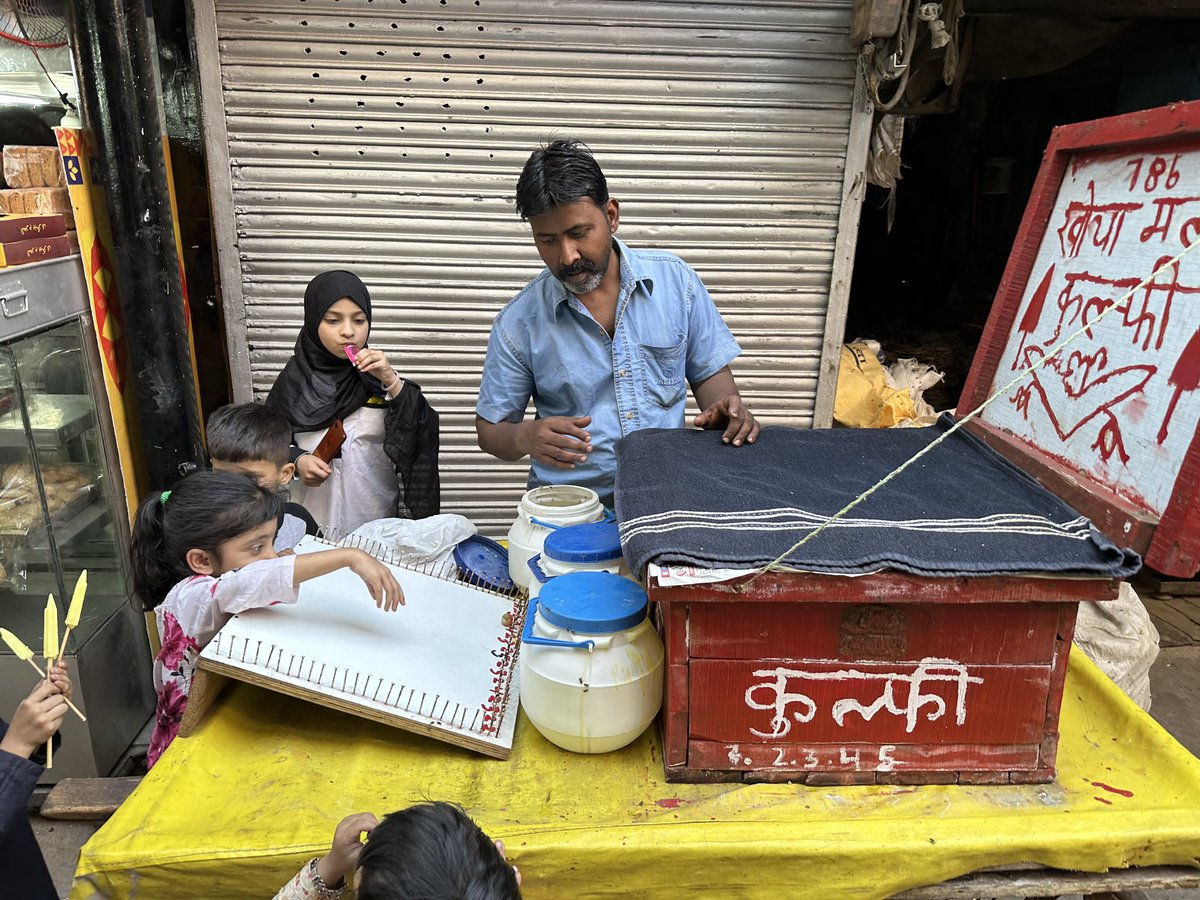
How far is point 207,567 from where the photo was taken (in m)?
1.63

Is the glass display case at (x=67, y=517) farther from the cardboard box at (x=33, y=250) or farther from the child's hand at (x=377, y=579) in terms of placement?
the child's hand at (x=377, y=579)

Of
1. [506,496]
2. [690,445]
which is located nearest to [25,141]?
[506,496]

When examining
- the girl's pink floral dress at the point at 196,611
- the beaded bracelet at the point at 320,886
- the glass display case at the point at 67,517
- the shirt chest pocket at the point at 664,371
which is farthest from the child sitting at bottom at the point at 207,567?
the glass display case at the point at 67,517

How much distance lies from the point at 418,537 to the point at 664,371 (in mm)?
878

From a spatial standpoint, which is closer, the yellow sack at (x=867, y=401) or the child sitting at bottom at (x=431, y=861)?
the child sitting at bottom at (x=431, y=861)

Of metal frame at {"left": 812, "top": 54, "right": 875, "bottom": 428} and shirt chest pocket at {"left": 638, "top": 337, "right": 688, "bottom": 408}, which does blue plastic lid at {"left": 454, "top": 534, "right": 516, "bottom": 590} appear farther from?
metal frame at {"left": 812, "top": 54, "right": 875, "bottom": 428}

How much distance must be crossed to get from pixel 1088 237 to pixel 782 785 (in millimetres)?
1353

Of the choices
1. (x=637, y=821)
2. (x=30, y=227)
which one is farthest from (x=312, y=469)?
(x=637, y=821)

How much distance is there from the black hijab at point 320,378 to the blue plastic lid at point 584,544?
1391 millimetres

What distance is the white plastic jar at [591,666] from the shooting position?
126 centimetres

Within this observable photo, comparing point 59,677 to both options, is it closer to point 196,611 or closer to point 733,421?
point 196,611

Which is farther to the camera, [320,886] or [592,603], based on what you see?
[592,603]

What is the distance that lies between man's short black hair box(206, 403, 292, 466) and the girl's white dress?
16.4 inches

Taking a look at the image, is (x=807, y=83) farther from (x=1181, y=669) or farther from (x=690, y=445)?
(x=1181, y=669)
